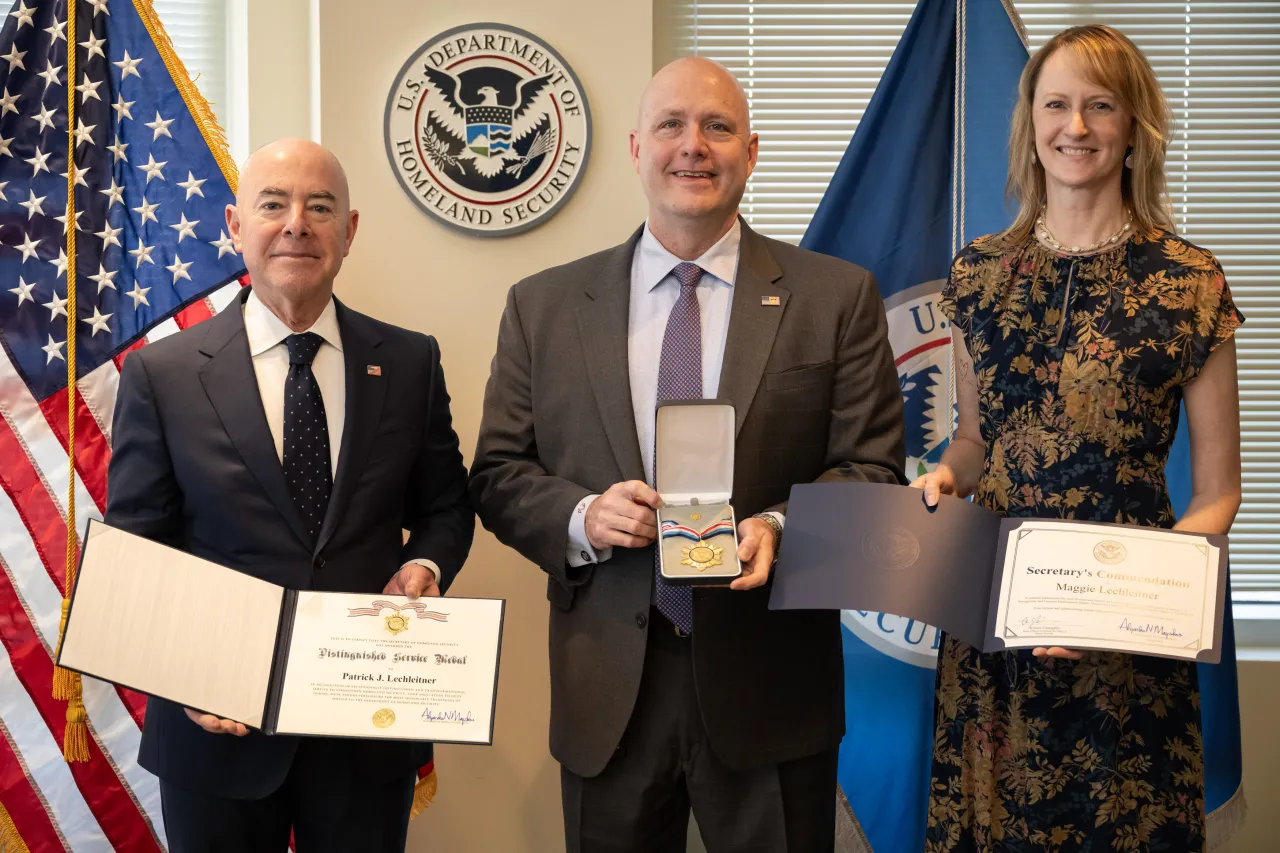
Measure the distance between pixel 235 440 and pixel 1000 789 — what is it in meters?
1.60

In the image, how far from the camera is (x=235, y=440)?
2021 millimetres

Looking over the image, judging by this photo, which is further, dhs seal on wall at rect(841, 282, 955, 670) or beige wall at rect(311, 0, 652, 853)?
beige wall at rect(311, 0, 652, 853)

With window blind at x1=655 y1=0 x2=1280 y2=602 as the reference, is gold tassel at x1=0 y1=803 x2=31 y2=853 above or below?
below

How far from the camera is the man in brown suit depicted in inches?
81.1

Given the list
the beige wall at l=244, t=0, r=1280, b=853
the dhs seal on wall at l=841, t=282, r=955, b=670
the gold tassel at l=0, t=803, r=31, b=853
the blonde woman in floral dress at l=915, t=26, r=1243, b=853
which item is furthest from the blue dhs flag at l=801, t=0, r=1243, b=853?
the gold tassel at l=0, t=803, r=31, b=853

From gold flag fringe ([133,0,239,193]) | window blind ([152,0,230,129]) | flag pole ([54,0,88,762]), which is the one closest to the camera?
flag pole ([54,0,88,762])

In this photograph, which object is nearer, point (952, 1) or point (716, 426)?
point (716, 426)

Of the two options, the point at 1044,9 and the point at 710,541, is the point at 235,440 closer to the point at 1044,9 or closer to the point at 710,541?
the point at 710,541

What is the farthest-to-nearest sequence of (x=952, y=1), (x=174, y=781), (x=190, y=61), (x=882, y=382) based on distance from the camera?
(x=190, y=61) → (x=952, y=1) → (x=882, y=382) → (x=174, y=781)

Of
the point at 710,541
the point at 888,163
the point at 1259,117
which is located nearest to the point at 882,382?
the point at 710,541

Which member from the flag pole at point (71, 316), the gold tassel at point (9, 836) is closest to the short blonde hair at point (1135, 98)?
the flag pole at point (71, 316)

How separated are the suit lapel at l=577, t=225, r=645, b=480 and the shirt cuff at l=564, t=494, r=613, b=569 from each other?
0.37 ft
